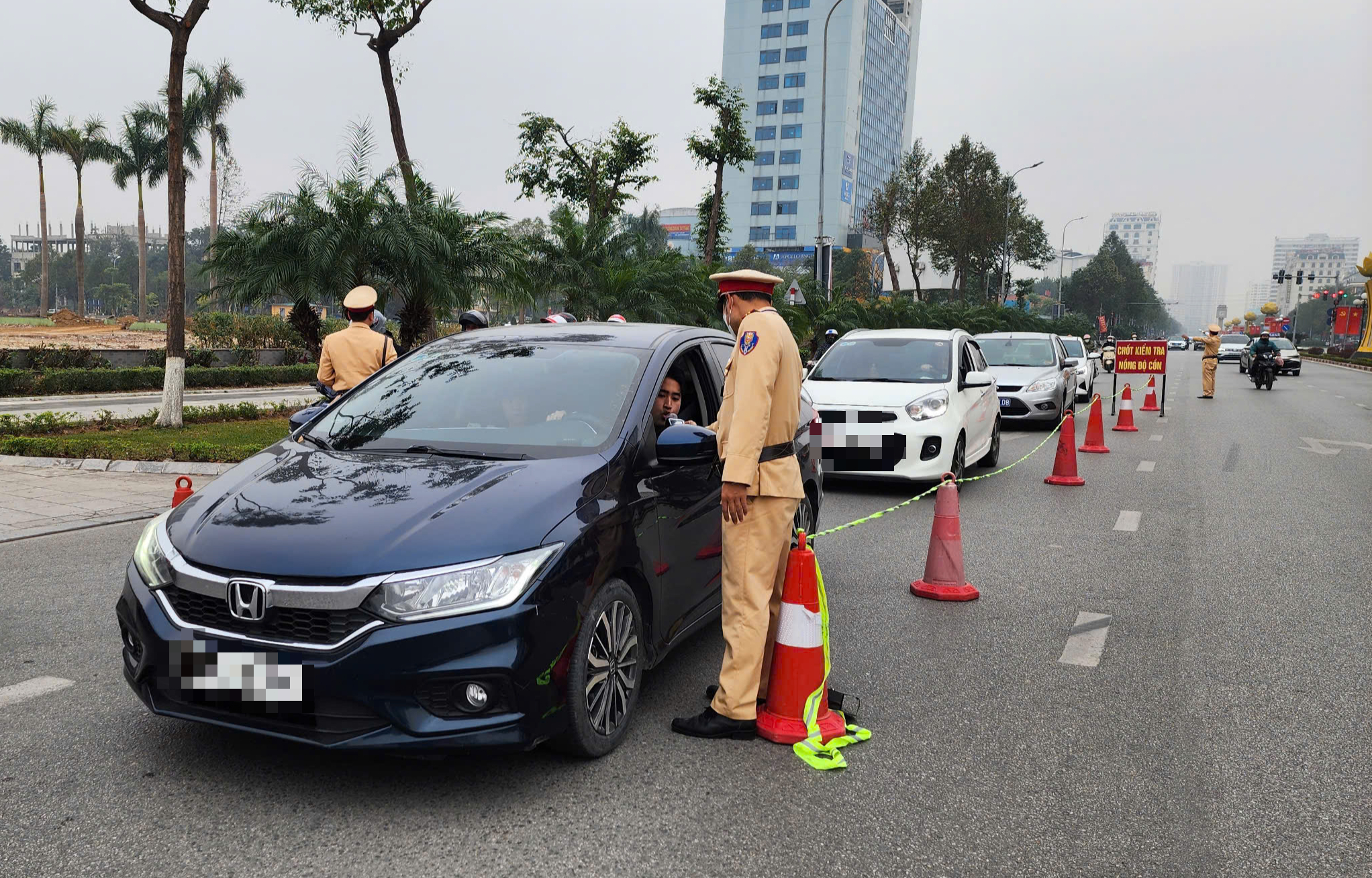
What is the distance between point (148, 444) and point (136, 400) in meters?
9.91

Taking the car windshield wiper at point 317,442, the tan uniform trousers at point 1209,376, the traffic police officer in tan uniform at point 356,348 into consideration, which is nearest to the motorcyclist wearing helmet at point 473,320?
the traffic police officer in tan uniform at point 356,348

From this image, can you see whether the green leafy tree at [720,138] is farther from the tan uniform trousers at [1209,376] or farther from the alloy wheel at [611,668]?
the alloy wheel at [611,668]

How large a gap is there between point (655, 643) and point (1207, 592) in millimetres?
4098

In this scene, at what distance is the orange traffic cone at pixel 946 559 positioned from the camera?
20.4ft

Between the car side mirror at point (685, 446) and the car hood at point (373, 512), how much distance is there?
26 centimetres

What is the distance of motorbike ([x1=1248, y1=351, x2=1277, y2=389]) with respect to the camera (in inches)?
1152

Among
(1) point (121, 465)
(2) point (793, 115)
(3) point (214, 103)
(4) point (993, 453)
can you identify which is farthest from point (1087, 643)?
(2) point (793, 115)

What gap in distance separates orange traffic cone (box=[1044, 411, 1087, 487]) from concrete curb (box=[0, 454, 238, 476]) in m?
8.49

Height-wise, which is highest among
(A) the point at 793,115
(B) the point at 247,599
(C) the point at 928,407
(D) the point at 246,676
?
(A) the point at 793,115

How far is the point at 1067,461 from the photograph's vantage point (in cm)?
1105

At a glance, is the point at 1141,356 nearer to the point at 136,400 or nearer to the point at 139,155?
the point at 136,400

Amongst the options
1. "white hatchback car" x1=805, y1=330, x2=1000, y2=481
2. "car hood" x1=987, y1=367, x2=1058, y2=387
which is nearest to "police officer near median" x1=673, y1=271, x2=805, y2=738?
A: "white hatchback car" x1=805, y1=330, x2=1000, y2=481

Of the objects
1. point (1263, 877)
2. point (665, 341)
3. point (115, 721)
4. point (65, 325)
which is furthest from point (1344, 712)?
point (65, 325)

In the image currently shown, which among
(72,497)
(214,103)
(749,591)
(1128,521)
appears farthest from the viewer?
(214,103)
